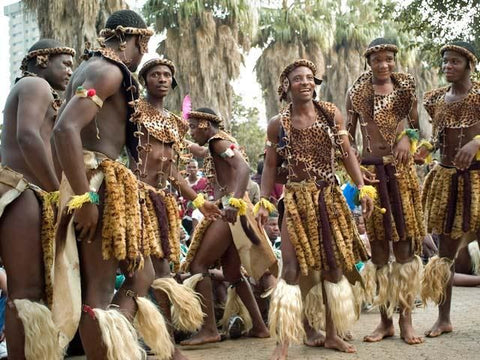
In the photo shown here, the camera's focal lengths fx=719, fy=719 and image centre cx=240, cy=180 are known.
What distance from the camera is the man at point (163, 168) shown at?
5.27 metres

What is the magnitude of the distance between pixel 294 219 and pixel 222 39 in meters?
18.0

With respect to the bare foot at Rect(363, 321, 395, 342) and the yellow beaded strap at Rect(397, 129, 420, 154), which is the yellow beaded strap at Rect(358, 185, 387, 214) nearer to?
the yellow beaded strap at Rect(397, 129, 420, 154)

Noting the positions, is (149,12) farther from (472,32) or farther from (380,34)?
(472,32)

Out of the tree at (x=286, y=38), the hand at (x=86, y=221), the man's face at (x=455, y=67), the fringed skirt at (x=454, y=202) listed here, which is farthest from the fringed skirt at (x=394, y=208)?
the tree at (x=286, y=38)

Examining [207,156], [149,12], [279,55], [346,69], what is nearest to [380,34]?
[346,69]

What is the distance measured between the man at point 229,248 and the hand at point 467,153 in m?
1.72

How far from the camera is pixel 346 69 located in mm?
29844

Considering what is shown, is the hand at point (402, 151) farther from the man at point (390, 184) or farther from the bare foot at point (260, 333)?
the bare foot at point (260, 333)

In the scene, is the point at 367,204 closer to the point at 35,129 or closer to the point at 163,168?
the point at 163,168

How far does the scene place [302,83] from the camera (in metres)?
5.48

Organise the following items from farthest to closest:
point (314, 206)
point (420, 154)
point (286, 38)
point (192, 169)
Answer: point (286, 38) < point (192, 169) < point (420, 154) < point (314, 206)

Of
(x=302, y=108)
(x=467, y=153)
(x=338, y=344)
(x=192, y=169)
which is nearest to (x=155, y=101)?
(x=302, y=108)

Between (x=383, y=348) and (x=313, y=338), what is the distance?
1.89 ft

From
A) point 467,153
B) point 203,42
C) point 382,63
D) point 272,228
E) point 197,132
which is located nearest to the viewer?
point 467,153
